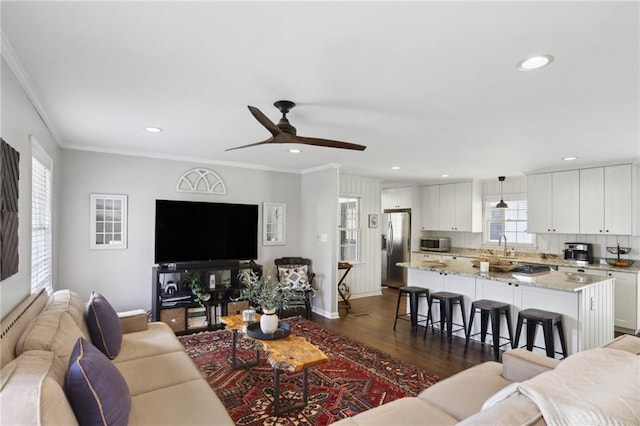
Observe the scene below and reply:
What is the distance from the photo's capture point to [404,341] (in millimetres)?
4289

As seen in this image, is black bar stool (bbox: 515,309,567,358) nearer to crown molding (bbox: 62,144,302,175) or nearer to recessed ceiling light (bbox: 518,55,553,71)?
recessed ceiling light (bbox: 518,55,553,71)

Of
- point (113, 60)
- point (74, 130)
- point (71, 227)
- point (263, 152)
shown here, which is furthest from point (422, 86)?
point (71, 227)

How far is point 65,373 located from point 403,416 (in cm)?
165

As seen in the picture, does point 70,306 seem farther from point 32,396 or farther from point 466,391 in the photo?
point 466,391

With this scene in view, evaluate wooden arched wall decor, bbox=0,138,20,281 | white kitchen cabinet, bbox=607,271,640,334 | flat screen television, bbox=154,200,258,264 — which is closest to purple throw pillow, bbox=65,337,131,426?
wooden arched wall decor, bbox=0,138,20,281

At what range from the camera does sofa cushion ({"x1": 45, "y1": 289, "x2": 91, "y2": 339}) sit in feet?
7.84

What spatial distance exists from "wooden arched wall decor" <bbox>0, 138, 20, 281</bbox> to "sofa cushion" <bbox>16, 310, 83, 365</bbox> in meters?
0.32

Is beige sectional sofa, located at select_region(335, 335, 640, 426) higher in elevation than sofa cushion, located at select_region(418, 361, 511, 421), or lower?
higher

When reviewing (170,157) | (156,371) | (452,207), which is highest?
(170,157)

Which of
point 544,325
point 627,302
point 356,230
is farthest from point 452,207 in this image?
point 544,325

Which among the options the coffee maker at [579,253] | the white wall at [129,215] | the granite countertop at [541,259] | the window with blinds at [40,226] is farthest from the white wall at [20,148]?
the coffee maker at [579,253]

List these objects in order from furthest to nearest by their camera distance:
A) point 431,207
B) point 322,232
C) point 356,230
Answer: point 431,207 → point 356,230 → point 322,232

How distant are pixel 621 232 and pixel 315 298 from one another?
15.5 ft

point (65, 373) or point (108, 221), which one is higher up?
point (108, 221)
